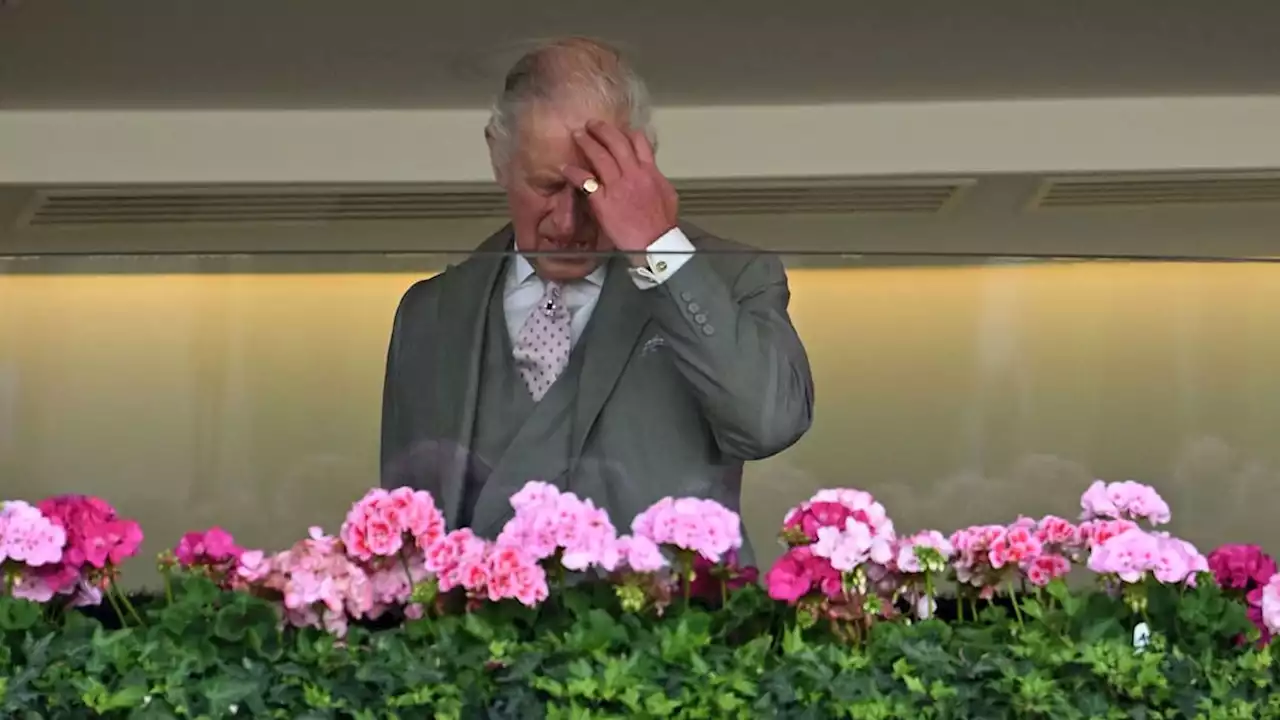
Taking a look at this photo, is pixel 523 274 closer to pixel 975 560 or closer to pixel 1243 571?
pixel 975 560

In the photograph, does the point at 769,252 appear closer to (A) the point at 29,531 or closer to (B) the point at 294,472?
(B) the point at 294,472

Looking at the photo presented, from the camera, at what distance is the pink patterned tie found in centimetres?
112

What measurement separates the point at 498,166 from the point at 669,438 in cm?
44

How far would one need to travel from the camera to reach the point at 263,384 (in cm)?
108

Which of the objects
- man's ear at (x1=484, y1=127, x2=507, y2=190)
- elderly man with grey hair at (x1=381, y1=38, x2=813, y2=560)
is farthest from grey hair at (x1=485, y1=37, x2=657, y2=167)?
elderly man with grey hair at (x1=381, y1=38, x2=813, y2=560)

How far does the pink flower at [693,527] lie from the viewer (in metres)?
1.00

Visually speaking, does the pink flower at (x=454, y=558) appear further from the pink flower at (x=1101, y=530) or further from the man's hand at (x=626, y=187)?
the pink flower at (x=1101, y=530)

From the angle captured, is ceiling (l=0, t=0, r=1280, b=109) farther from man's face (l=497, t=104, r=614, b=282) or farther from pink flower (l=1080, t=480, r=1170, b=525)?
pink flower (l=1080, t=480, r=1170, b=525)

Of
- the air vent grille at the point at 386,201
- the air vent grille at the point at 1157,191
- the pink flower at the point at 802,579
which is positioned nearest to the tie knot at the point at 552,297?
the pink flower at the point at 802,579

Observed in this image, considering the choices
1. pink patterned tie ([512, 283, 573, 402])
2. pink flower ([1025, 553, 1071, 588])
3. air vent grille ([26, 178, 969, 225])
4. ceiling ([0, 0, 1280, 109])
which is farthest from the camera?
air vent grille ([26, 178, 969, 225])

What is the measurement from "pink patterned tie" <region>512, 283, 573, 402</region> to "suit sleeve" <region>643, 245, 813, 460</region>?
0.08 meters

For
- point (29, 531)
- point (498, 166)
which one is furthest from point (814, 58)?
point (29, 531)

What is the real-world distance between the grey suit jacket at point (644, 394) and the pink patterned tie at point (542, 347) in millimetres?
22

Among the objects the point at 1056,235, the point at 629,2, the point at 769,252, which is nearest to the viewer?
the point at 769,252
